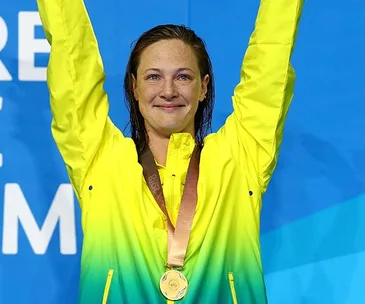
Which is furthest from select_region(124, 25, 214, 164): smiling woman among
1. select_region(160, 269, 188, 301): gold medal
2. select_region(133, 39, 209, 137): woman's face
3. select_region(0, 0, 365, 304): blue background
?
select_region(0, 0, 365, 304): blue background

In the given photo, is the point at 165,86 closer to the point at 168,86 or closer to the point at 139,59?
the point at 168,86

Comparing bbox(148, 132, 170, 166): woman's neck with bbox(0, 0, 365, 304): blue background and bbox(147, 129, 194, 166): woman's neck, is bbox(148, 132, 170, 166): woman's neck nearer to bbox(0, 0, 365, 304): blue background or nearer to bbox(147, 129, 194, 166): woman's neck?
bbox(147, 129, 194, 166): woman's neck

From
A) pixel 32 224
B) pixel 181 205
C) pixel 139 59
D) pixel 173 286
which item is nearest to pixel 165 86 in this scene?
pixel 139 59

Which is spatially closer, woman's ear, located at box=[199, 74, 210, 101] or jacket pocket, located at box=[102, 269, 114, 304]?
jacket pocket, located at box=[102, 269, 114, 304]

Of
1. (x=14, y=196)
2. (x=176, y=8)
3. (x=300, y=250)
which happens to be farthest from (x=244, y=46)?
(x=14, y=196)

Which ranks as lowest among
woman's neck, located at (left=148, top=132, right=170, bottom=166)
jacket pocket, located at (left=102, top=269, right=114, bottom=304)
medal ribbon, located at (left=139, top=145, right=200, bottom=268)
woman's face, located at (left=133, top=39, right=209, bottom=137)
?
jacket pocket, located at (left=102, top=269, right=114, bottom=304)

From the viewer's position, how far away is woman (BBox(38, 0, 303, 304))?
162 centimetres

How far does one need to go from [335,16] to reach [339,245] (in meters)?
0.64

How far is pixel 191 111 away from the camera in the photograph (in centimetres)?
173

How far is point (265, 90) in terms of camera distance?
1692 millimetres

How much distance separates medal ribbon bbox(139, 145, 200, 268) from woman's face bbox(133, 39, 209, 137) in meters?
0.07

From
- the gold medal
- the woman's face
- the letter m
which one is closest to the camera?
the gold medal

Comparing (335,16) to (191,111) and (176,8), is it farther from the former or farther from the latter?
(191,111)

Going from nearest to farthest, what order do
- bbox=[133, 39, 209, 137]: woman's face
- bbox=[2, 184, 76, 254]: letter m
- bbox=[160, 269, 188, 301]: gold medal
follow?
bbox=[160, 269, 188, 301]: gold medal → bbox=[133, 39, 209, 137]: woman's face → bbox=[2, 184, 76, 254]: letter m
